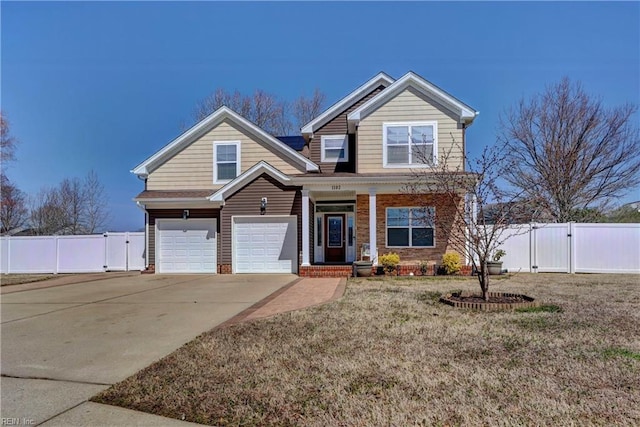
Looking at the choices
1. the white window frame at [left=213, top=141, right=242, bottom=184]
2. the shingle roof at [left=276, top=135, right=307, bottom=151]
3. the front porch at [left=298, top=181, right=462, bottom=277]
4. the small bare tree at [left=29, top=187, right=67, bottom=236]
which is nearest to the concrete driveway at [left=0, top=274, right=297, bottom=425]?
the front porch at [left=298, top=181, right=462, bottom=277]

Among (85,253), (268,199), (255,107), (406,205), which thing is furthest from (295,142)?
(255,107)

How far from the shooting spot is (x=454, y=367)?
4402 mm

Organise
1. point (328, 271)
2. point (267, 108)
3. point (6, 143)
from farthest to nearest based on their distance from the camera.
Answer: point (267, 108), point (6, 143), point (328, 271)

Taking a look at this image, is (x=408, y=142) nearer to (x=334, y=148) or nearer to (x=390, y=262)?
(x=334, y=148)

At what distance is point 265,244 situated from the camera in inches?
609

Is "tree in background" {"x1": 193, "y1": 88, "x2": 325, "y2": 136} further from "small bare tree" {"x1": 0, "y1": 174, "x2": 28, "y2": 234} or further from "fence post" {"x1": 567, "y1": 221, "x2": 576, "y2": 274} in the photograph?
"fence post" {"x1": 567, "y1": 221, "x2": 576, "y2": 274}

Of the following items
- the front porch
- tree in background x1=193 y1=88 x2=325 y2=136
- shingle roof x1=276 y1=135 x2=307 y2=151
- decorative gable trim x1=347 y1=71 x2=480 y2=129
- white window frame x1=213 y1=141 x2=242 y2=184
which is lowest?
the front porch

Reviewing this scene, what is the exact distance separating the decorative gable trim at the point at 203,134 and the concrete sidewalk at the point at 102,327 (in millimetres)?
5397

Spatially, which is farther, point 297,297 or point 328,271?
point 328,271

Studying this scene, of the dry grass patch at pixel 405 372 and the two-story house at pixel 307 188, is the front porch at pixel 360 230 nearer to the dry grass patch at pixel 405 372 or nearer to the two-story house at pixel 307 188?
the two-story house at pixel 307 188

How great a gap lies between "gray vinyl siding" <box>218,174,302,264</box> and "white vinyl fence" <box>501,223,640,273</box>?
27.0 feet

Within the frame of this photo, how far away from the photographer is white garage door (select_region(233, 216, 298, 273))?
1534 centimetres

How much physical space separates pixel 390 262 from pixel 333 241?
3534mm

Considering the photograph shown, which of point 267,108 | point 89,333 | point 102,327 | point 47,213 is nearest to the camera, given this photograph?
point 89,333
